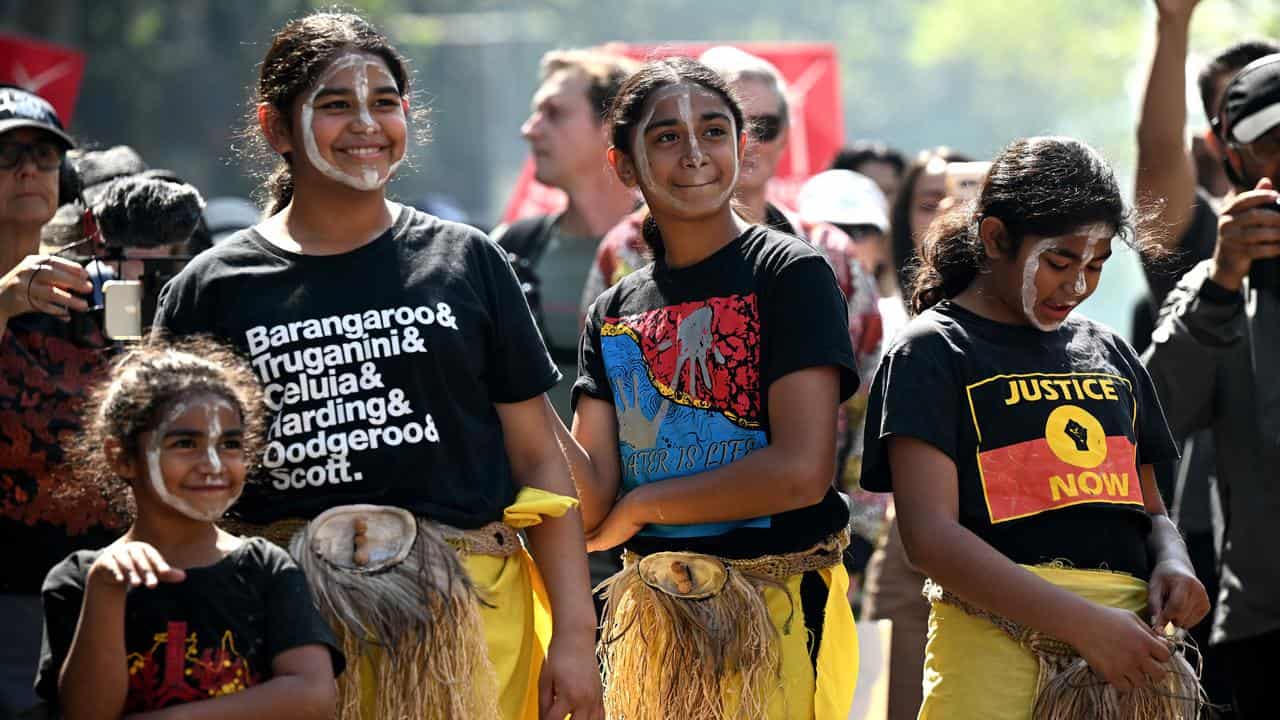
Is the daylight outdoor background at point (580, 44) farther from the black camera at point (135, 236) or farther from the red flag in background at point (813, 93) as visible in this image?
the red flag in background at point (813, 93)

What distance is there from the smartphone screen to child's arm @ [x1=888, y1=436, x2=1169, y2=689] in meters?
1.63

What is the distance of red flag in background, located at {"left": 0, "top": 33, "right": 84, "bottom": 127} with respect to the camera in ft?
28.2

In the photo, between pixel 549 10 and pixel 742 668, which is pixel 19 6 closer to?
pixel 742 668

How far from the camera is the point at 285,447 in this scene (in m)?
3.25

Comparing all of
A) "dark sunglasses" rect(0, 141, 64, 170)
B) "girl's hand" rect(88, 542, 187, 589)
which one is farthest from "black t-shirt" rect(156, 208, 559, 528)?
"dark sunglasses" rect(0, 141, 64, 170)

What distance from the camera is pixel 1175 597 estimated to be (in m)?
3.42

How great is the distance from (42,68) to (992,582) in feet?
22.1

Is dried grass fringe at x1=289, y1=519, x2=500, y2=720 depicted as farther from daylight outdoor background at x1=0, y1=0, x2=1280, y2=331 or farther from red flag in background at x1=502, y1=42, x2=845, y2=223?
red flag in background at x1=502, y1=42, x2=845, y2=223

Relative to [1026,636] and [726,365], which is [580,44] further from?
[1026,636]

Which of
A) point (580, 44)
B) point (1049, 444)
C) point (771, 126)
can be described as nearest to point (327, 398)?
point (1049, 444)

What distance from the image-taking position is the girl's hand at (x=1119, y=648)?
3.31 m

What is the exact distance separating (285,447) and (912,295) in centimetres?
150

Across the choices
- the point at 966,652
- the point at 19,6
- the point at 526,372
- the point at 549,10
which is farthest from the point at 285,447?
the point at 549,10

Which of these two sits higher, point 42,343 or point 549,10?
point 549,10
